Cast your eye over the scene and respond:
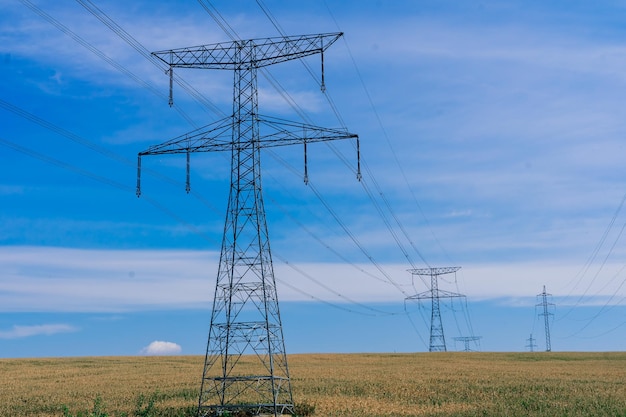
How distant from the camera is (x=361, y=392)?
165 ft

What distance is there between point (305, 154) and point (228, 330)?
11.0 meters

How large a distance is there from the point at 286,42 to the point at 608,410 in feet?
83.0

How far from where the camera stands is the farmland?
4003 centimetres

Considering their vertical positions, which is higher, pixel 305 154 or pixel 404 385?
pixel 305 154

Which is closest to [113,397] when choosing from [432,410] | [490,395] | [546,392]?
[432,410]

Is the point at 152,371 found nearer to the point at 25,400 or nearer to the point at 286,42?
the point at 25,400

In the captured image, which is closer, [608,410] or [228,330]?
[228,330]

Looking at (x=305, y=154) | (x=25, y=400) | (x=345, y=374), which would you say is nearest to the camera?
(x=305, y=154)

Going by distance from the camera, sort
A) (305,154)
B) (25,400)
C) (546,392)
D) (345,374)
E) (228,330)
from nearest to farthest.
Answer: (228,330), (305,154), (25,400), (546,392), (345,374)

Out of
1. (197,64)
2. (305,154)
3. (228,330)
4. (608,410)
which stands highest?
(197,64)

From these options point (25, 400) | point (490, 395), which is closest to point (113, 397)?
point (25, 400)

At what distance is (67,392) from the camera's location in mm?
52344

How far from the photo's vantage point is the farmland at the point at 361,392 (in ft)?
131

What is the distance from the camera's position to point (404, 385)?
54.2m
